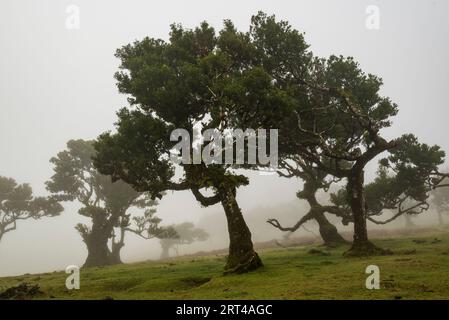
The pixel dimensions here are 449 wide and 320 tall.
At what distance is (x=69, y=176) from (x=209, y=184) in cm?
3696

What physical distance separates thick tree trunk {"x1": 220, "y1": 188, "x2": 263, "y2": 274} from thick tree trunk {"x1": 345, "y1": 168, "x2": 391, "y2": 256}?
878 cm

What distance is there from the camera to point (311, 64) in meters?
28.6

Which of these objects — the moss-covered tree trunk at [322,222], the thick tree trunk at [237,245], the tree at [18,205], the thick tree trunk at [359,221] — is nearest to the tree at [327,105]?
the thick tree trunk at [359,221]

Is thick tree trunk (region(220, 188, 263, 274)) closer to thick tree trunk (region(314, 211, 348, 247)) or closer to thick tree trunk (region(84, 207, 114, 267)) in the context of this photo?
thick tree trunk (region(314, 211, 348, 247))

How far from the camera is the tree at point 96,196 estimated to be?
45.9 m

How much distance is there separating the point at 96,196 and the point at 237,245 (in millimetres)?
36652

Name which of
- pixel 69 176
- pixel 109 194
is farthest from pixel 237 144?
pixel 69 176

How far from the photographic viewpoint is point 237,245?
21.0m

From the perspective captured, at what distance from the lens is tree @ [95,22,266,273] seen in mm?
21203

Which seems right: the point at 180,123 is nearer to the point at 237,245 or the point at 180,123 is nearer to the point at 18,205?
the point at 237,245

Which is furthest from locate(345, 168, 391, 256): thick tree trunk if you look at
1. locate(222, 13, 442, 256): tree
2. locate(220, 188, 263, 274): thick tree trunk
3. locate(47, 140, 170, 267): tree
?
locate(47, 140, 170, 267): tree
